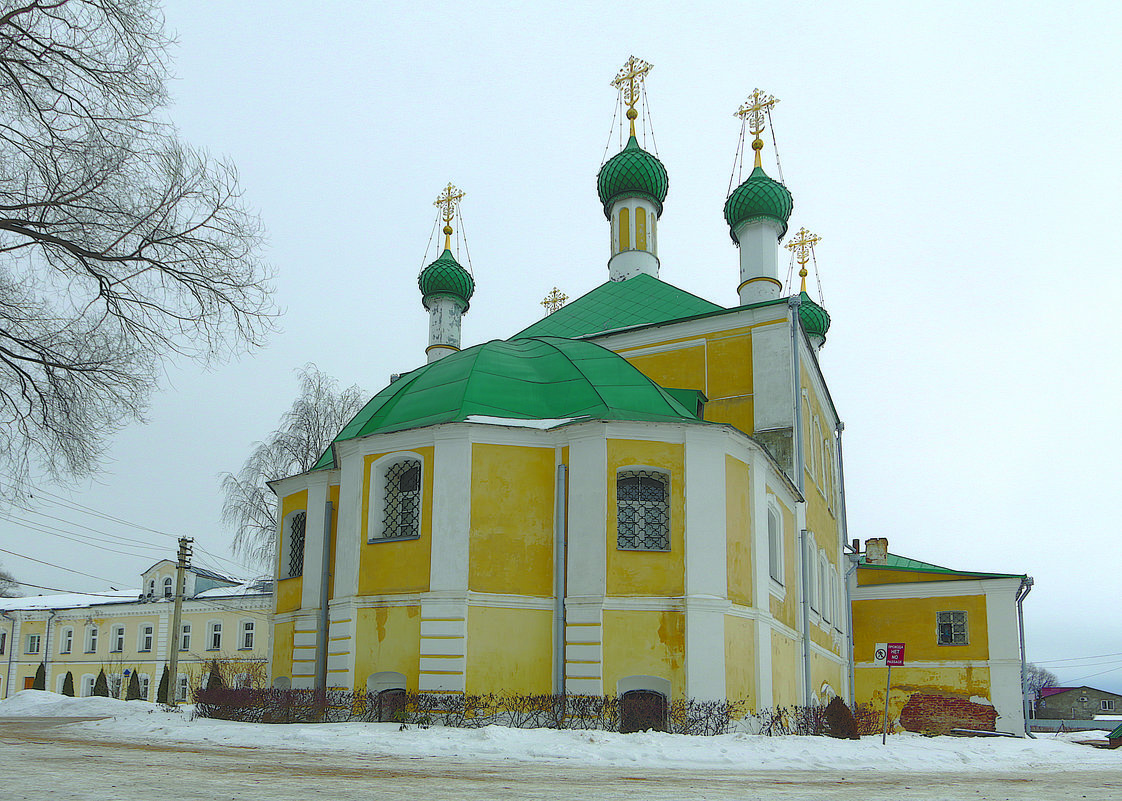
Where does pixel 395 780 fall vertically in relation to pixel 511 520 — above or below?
below

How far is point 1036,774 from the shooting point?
37.8 feet

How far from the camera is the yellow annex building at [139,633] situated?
122ft

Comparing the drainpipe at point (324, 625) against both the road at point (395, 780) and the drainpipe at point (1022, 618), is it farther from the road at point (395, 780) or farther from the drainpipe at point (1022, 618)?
the drainpipe at point (1022, 618)

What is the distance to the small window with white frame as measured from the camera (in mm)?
37031

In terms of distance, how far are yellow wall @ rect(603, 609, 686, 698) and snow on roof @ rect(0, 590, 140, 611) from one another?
32.7m

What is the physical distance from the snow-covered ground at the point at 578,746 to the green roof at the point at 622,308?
10.5m

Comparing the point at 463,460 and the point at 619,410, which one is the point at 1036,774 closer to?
the point at 619,410

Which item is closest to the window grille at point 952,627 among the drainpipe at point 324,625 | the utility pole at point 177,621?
the drainpipe at point 324,625

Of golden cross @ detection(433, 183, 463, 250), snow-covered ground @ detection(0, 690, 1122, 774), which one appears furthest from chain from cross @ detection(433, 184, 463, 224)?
snow-covered ground @ detection(0, 690, 1122, 774)

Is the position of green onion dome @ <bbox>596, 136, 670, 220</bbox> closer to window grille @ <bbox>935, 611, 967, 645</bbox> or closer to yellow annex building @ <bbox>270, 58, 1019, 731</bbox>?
yellow annex building @ <bbox>270, 58, 1019, 731</bbox>

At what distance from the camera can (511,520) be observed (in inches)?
583

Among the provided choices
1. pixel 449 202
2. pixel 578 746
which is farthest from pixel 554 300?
pixel 578 746

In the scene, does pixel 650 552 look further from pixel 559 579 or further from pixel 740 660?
pixel 740 660

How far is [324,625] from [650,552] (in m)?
5.58
